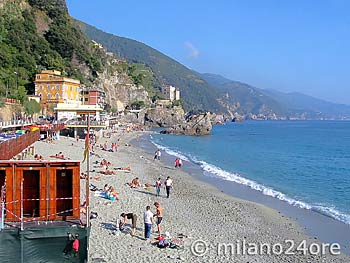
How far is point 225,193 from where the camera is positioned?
95.1 feet

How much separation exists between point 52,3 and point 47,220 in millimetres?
90397

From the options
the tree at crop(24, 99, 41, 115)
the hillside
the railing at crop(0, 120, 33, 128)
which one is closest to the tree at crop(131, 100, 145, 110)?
the hillside

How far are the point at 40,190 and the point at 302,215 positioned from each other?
1558 cm

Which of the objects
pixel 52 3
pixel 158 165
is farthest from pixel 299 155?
pixel 52 3

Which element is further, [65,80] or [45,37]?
[45,37]

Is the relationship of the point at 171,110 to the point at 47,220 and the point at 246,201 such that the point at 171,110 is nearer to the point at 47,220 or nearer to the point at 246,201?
the point at 246,201

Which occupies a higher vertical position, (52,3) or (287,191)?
(52,3)

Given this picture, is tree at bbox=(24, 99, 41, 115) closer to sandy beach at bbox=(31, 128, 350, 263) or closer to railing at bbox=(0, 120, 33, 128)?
railing at bbox=(0, 120, 33, 128)

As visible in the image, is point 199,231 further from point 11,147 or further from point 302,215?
point 11,147

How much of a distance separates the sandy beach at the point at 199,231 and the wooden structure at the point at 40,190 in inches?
93.1

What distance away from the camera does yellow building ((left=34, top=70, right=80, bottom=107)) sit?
73000mm

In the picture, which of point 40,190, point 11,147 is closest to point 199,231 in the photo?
point 40,190

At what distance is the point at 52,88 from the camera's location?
73875 millimetres

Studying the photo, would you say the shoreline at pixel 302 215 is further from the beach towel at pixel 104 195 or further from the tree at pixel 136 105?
the tree at pixel 136 105
